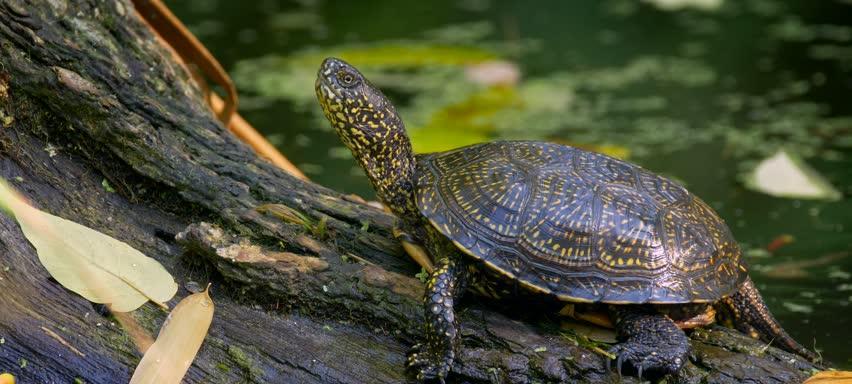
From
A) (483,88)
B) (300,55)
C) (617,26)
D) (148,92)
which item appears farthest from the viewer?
(617,26)

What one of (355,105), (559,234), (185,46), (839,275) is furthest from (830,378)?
(185,46)

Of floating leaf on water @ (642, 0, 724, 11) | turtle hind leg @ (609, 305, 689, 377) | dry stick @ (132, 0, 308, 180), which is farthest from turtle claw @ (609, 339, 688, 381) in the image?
floating leaf on water @ (642, 0, 724, 11)

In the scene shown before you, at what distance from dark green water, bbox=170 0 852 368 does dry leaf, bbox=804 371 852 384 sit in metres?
0.71

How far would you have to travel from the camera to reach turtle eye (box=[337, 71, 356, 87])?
111 inches

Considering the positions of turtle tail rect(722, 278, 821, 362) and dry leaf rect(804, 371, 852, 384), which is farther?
turtle tail rect(722, 278, 821, 362)

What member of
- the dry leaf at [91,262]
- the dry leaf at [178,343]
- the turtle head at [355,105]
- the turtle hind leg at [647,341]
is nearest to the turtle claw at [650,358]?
the turtle hind leg at [647,341]

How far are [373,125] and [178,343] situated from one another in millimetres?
956

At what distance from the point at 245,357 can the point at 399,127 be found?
94 cm

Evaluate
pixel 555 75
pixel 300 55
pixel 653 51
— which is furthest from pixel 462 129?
pixel 653 51

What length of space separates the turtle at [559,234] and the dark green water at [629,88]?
0.87 meters

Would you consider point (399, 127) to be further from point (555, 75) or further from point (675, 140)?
point (555, 75)

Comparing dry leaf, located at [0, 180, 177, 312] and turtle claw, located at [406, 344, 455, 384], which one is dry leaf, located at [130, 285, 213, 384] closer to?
dry leaf, located at [0, 180, 177, 312]

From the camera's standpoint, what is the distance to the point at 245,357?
2.41 metres

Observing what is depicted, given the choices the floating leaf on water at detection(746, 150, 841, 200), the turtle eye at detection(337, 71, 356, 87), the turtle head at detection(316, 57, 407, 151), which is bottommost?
the turtle head at detection(316, 57, 407, 151)
